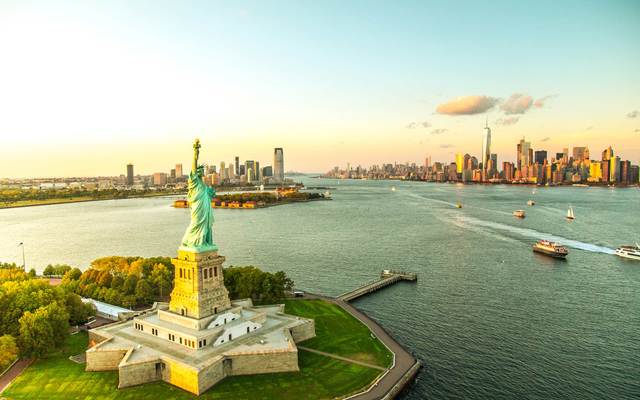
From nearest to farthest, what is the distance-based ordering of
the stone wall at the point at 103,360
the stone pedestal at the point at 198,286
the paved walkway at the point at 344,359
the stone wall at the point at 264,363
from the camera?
the stone wall at the point at 264,363, the stone wall at the point at 103,360, the paved walkway at the point at 344,359, the stone pedestal at the point at 198,286

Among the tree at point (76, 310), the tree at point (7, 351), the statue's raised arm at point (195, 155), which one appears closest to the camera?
the tree at point (7, 351)

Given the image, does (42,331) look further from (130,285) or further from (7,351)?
(130,285)

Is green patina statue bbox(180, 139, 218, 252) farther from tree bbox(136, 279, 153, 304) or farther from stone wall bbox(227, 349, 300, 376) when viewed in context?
tree bbox(136, 279, 153, 304)

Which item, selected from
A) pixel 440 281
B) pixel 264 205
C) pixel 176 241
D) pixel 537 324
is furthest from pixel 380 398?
pixel 264 205

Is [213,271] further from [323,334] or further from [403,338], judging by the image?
[403,338]

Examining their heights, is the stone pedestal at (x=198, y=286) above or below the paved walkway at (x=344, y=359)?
above

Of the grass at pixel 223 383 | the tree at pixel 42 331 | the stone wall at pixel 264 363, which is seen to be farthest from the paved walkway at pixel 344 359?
the tree at pixel 42 331

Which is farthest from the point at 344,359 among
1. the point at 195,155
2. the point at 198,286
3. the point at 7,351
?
the point at 7,351

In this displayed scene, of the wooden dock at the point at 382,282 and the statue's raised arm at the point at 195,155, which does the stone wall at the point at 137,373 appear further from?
the wooden dock at the point at 382,282

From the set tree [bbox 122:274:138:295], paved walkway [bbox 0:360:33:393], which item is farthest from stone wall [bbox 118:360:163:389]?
tree [bbox 122:274:138:295]
